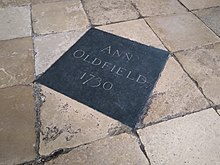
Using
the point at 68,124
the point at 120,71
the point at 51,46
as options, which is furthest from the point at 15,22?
the point at 68,124

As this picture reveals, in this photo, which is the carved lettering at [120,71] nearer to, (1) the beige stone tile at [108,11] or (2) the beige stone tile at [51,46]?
(2) the beige stone tile at [51,46]

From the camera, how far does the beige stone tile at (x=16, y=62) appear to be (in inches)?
68.6

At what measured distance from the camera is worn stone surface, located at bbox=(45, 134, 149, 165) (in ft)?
4.20

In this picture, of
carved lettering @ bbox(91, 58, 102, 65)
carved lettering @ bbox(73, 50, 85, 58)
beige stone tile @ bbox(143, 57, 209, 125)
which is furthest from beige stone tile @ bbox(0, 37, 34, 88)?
beige stone tile @ bbox(143, 57, 209, 125)

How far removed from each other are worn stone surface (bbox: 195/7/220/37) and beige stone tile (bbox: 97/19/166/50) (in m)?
0.60

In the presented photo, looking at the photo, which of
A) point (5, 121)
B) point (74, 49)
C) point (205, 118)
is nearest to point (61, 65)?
point (74, 49)

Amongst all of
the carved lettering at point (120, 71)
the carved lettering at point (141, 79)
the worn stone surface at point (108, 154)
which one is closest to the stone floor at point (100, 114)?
the worn stone surface at point (108, 154)

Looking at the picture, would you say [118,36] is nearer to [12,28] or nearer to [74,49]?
[74,49]

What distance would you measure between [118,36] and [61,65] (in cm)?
63

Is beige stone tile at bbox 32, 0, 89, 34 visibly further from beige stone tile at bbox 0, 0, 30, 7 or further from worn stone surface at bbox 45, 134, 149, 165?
worn stone surface at bbox 45, 134, 149, 165

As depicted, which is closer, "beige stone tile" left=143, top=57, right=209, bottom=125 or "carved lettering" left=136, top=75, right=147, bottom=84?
"beige stone tile" left=143, top=57, right=209, bottom=125

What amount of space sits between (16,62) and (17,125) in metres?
0.64

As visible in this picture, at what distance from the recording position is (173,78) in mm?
1758

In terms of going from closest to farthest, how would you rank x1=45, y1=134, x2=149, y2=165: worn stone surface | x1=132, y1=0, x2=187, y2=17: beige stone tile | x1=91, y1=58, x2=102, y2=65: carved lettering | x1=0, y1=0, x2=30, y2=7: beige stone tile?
x1=45, y1=134, x2=149, y2=165: worn stone surface, x1=91, y1=58, x2=102, y2=65: carved lettering, x1=132, y1=0, x2=187, y2=17: beige stone tile, x1=0, y1=0, x2=30, y2=7: beige stone tile
